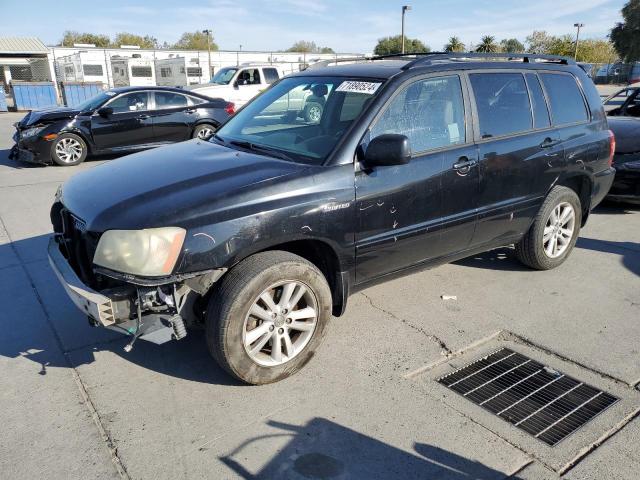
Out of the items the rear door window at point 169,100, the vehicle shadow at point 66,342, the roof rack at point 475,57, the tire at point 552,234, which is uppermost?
the roof rack at point 475,57

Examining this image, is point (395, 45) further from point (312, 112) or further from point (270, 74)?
point (312, 112)

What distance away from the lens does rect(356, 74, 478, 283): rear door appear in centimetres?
345

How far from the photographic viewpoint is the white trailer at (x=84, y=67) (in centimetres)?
3434

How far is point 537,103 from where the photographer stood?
452 cm

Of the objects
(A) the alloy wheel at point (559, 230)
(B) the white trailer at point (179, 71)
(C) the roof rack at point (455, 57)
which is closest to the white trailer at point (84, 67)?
(B) the white trailer at point (179, 71)

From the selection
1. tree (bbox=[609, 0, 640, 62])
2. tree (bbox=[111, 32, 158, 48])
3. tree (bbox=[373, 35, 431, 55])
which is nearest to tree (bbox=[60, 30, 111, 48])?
tree (bbox=[111, 32, 158, 48])

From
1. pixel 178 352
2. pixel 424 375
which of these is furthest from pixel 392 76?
pixel 178 352

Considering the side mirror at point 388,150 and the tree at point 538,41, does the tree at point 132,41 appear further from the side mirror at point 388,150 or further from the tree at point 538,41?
the side mirror at point 388,150

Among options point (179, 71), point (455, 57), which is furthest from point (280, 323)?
point (179, 71)

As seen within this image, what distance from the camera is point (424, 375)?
3348 mm

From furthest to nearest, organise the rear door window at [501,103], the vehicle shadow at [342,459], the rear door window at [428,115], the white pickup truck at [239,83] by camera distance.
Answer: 1. the white pickup truck at [239,83]
2. the rear door window at [501,103]
3. the rear door window at [428,115]
4. the vehicle shadow at [342,459]

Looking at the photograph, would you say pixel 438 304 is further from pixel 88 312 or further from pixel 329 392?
pixel 88 312

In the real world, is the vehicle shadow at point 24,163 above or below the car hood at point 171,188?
below

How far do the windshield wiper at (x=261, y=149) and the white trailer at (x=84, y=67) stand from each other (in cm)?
3435
